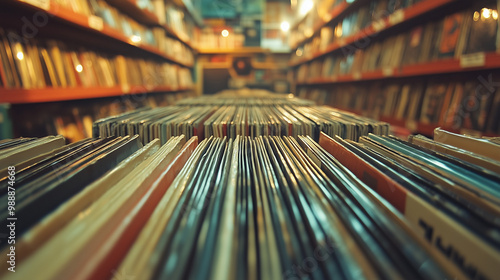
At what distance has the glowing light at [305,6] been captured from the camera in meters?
4.08

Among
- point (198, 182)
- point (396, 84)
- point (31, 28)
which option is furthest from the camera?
point (396, 84)

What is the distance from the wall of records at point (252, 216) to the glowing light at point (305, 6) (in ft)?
14.1

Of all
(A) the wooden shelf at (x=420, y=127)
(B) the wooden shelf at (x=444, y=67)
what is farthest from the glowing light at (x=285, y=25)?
(A) the wooden shelf at (x=420, y=127)

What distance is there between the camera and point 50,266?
0.23 meters

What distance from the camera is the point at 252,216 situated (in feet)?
1.20

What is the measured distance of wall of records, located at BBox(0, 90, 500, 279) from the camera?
26cm

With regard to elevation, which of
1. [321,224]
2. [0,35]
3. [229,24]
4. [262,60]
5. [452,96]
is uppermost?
[229,24]

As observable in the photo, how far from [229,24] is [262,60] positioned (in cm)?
115

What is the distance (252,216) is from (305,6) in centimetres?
493

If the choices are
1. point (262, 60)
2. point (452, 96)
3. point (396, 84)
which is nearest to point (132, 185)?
point (452, 96)

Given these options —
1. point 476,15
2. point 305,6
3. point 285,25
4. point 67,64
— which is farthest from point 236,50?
point 476,15

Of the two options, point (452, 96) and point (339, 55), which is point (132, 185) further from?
point (339, 55)

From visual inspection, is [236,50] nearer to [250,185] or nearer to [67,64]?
[67,64]

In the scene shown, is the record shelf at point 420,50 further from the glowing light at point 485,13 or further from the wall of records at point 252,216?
the wall of records at point 252,216
